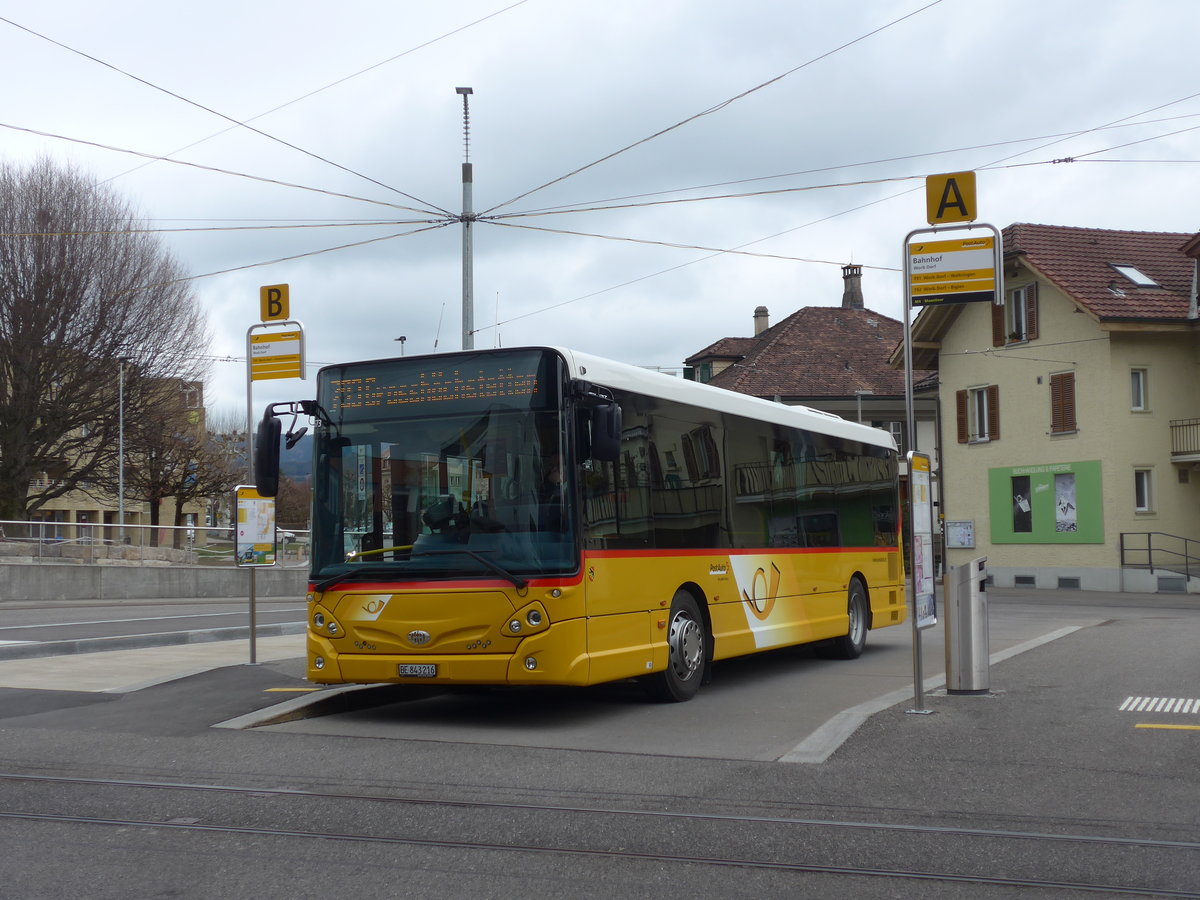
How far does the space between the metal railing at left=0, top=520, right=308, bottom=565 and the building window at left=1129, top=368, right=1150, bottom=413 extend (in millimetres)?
24259

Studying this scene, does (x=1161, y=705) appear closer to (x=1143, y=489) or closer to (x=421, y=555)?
(x=421, y=555)

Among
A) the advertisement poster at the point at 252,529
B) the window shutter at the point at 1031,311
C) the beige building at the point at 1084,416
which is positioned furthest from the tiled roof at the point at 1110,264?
the advertisement poster at the point at 252,529

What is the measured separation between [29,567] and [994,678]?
78.8 feet

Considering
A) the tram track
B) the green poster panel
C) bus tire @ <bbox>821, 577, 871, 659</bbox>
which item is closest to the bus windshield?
the tram track

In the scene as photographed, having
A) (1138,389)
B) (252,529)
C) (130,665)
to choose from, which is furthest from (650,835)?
(1138,389)

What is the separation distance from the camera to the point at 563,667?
997cm

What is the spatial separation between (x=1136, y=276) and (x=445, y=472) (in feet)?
126

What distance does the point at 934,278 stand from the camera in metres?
10.5

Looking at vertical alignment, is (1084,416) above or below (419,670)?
above

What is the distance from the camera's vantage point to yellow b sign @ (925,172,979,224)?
33.6 feet

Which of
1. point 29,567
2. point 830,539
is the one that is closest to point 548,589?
point 830,539

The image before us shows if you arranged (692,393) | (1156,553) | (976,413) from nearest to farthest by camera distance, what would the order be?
(692,393) → (1156,553) → (976,413)

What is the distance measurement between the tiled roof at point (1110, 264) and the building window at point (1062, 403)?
2627 millimetres

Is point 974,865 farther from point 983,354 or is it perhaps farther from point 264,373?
point 983,354
